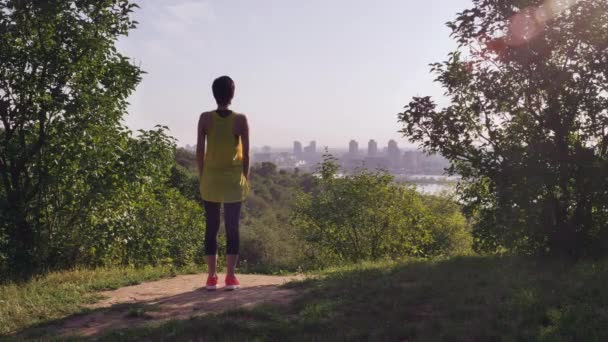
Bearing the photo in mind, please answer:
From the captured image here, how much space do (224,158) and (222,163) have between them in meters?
0.06

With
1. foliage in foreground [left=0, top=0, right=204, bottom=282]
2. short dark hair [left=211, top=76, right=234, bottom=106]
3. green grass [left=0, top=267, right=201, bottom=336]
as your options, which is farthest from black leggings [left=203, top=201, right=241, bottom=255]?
foliage in foreground [left=0, top=0, right=204, bottom=282]

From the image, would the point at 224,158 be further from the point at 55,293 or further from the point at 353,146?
the point at 353,146

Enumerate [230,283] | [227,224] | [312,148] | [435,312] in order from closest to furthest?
[435,312], [227,224], [230,283], [312,148]

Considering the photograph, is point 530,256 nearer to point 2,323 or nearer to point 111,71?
point 2,323

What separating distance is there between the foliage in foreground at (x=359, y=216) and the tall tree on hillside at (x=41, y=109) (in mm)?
12462

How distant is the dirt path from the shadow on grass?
0.10 metres

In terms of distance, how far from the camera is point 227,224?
6082 mm

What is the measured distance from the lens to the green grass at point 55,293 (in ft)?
17.2

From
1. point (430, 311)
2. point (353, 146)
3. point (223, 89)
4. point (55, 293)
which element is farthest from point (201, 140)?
point (353, 146)

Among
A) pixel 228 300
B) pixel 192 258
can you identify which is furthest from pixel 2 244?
pixel 192 258

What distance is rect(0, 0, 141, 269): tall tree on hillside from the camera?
26.2ft

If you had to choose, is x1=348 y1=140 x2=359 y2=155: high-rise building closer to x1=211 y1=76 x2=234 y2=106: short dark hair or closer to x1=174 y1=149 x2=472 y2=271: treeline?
x1=174 y1=149 x2=472 y2=271: treeline

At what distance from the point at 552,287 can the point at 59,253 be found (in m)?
7.66

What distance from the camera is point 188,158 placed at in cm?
6675
